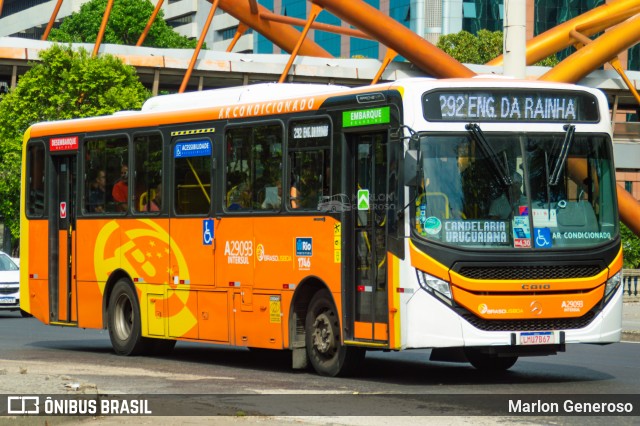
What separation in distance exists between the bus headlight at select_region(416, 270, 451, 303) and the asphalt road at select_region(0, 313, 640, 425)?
904mm

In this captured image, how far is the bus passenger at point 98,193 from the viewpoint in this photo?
1991cm

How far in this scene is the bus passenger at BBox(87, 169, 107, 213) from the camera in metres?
19.9

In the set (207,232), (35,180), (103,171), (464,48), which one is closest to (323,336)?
(207,232)

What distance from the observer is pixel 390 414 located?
1190cm

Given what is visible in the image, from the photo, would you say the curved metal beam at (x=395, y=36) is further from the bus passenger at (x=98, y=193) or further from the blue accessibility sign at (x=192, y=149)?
the blue accessibility sign at (x=192, y=149)

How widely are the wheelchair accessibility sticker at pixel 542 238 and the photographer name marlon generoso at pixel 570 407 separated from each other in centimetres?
192

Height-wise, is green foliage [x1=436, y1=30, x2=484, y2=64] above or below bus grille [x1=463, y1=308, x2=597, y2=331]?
above

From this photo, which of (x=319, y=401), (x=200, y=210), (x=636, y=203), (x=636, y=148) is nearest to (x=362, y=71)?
(x=636, y=148)

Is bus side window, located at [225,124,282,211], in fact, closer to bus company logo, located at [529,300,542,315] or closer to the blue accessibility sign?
the blue accessibility sign

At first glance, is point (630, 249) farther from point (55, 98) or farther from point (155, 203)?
point (155, 203)

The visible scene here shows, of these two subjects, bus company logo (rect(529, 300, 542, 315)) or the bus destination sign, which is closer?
bus company logo (rect(529, 300, 542, 315))

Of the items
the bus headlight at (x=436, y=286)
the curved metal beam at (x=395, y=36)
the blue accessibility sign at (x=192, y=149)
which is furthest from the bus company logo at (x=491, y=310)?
the curved metal beam at (x=395, y=36)

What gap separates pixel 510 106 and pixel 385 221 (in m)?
1.69

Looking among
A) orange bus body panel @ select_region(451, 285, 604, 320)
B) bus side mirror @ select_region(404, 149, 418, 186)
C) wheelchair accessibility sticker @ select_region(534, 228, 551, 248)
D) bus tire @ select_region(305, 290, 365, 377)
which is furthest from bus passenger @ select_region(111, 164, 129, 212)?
wheelchair accessibility sticker @ select_region(534, 228, 551, 248)
